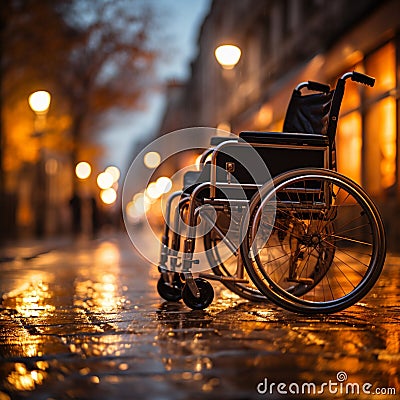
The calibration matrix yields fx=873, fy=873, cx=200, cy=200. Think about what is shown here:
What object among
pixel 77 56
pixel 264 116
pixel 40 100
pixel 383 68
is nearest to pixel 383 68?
pixel 383 68

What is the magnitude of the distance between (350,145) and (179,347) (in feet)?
47.6

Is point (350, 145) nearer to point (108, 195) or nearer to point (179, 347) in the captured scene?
point (179, 347)

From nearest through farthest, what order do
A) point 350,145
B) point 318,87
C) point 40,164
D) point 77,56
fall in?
point 318,87 → point 350,145 → point 77,56 → point 40,164

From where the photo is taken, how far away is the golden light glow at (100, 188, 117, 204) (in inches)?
2191

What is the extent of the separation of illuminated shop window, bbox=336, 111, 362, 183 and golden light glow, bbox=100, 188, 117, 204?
124ft

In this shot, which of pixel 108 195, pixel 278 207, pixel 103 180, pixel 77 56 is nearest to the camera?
pixel 278 207

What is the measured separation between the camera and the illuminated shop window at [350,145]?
17.2 metres

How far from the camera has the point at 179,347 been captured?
153 inches

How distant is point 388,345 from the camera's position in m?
3.91

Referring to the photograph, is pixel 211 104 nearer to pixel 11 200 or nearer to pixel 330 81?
pixel 11 200

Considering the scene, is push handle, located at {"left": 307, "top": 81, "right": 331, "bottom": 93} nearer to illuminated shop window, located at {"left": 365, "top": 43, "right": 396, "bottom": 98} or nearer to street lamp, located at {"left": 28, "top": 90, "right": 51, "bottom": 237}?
illuminated shop window, located at {"left": 365, "top": 43, "right": 396, "bottom": 98}

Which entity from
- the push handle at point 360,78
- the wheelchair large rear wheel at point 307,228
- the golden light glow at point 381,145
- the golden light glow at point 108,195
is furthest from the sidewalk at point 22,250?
the golden light glow at point 108,195

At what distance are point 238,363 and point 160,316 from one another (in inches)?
72.1

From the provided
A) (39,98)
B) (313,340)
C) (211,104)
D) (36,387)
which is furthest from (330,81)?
(211,104)
